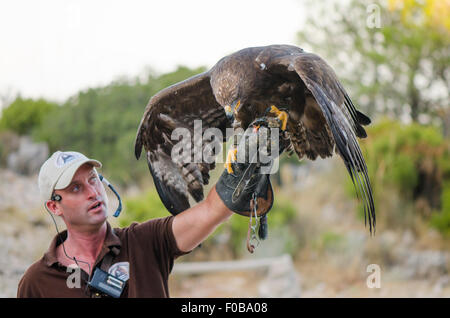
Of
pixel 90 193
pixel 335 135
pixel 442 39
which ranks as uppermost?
pixel 442 39

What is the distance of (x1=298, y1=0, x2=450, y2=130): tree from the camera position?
44.7 feet

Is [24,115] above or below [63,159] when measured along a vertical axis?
→ above

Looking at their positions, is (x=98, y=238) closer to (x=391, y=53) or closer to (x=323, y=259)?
(x=323, y=259)

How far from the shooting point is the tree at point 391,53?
44.7 ft

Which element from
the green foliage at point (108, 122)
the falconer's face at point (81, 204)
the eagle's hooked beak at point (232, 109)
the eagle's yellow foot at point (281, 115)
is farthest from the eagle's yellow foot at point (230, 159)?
the green foliage at point (108, 122)

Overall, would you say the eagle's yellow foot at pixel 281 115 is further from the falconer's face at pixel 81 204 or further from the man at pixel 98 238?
the falconer's face at pixel 81 204

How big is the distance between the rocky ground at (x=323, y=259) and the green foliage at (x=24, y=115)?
22.0 ft

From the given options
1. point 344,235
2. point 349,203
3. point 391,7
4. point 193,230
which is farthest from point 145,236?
point 391,7

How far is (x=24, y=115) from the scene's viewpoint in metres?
15.9

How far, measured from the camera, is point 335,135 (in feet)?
7.98

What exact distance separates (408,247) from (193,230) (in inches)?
272

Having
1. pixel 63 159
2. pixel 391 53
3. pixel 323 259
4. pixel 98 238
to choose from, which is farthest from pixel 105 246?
pixel 391 53

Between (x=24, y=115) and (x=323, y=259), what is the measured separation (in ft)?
37.1
